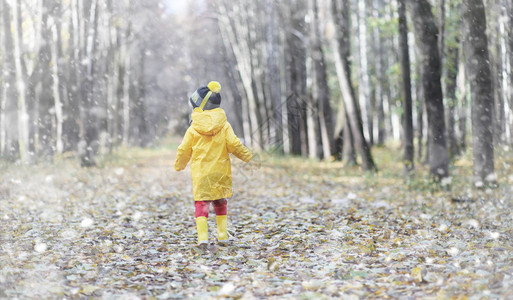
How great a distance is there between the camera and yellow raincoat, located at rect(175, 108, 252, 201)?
629 centimetres

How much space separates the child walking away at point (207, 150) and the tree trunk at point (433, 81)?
6.36 meters

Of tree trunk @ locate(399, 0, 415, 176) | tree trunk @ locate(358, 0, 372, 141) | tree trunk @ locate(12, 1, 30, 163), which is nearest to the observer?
tree trunk @ locate(399, 0, 415, 176)

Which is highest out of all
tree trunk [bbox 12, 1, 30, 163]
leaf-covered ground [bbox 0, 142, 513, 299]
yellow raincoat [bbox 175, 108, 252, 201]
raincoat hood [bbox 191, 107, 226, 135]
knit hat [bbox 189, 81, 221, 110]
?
tree trunk [bbox 12, 1, 30, 163]

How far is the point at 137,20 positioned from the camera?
93.6ft

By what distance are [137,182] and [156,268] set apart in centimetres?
924

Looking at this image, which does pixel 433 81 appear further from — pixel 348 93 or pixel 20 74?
pixel 20 74

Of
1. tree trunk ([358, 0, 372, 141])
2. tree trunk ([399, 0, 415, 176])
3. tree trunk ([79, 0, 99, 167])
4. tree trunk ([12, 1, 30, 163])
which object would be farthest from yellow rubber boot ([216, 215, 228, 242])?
tree trunk ([358, 0, 372, 141])

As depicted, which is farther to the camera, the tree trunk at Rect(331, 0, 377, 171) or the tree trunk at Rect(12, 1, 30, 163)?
the tree trunk at Rect(331, 0, 377, 171)

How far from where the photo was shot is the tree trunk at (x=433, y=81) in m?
11.3

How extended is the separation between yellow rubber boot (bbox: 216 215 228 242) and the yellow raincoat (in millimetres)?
392

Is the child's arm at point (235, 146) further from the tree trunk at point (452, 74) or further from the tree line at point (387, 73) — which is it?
the tree trunk at point (452, 74)

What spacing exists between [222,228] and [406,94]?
8528 millimetres

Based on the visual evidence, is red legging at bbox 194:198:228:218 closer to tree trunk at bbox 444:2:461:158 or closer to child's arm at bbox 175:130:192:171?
child's arm at bbox 175:130:192:171

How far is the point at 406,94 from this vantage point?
1363 centimetres
